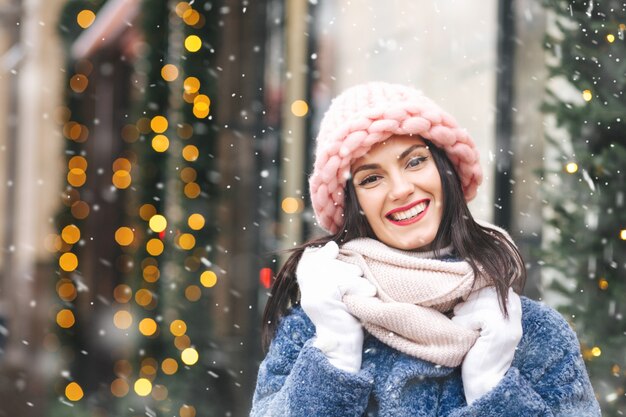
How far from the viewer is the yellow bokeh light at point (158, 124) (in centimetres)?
672

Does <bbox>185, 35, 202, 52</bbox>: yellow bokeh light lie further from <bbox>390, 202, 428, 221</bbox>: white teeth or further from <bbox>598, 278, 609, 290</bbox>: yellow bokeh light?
<bbox>390, 202, 428, 221</bbox>: white teeth

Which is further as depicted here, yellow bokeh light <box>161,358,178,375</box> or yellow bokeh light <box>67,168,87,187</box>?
yellow bokeh light <box>67,168,87,187</box>

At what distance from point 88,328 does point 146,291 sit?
186 centimetres

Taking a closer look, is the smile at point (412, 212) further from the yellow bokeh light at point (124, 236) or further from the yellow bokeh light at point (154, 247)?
the yellow bokeh light at point (124, 236)

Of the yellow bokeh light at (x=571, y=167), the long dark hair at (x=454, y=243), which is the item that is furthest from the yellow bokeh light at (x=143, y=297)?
the long dark hair at (x=454, y=243)

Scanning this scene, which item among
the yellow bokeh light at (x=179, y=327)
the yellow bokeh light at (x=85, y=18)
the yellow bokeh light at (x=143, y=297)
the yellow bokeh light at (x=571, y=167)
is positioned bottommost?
the yellow bokeh light at (x=179, y=327)

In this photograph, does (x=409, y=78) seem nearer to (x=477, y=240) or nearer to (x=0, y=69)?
(x=477, y=240)

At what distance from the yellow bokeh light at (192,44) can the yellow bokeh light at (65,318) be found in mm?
2890

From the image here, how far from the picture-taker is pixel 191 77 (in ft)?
21.2

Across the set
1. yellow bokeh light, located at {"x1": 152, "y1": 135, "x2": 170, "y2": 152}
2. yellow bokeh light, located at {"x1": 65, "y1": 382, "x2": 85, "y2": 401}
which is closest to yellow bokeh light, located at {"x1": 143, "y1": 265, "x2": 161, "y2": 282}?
yellow bokeh light, located at {"x1": 152, "y1": 135, "x2": 170, "y2": 152}

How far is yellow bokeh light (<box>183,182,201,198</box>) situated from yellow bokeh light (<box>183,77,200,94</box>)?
67cm

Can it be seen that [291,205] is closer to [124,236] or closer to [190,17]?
[190,17]

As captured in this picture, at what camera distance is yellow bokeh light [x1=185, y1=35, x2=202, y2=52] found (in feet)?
21.3

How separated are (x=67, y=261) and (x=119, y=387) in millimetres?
1424
